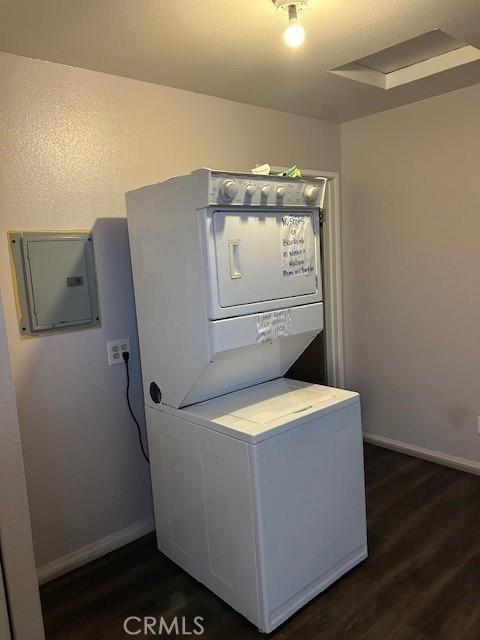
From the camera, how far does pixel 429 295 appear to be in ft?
10.5

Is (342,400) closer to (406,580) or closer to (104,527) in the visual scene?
(406,580)

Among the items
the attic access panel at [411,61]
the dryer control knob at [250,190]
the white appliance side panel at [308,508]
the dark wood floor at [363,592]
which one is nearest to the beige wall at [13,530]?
the dark wood floor at [363,592]

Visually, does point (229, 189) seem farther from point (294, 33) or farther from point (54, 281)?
point (54, 281)

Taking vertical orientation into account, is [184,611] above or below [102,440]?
below

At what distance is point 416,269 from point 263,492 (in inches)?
79.2

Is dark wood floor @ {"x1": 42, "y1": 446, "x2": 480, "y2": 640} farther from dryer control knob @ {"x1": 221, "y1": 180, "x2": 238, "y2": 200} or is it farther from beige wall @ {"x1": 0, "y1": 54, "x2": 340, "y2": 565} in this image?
dryer control knob @ {"x1": 221, "y1": 180, "x2": 238, "y2": 200}

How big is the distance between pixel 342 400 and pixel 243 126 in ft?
5.61

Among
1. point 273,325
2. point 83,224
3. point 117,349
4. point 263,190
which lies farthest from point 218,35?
point 117,349

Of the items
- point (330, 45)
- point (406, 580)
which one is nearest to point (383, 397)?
point (406, 580)

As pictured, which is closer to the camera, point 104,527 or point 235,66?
point 235,66

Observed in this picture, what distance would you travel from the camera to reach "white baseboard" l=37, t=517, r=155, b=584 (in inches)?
91.5

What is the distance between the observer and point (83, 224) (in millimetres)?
2320

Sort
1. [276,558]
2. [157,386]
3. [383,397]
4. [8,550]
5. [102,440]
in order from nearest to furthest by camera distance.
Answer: [8,550] → [276,558] → [157,386] → [102,440] → [383,397]

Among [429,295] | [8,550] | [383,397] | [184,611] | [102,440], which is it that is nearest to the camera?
[8,550]
